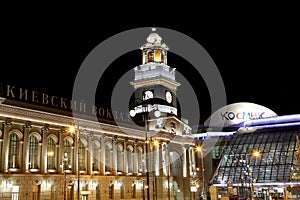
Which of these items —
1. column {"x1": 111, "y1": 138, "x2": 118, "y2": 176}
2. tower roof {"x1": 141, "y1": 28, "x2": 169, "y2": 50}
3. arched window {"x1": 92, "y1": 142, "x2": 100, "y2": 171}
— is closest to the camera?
arched window {"x1": 92, "y1": 142, "x2": 100, "y2": 171}

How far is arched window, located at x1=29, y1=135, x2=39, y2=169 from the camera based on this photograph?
49.5 m

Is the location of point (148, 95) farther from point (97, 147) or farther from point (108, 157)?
point (97, 147)

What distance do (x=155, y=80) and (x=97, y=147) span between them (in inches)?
1072

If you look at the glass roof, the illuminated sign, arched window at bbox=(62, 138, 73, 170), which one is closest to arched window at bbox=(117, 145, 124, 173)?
arched window at bbox=(62, 138, 73, 170)

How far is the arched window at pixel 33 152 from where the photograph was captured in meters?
49.5

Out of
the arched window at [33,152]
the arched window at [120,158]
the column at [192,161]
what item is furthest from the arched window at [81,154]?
the column at [192,161]

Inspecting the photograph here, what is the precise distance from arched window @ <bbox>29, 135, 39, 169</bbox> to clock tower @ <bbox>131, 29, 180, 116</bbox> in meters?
34.6

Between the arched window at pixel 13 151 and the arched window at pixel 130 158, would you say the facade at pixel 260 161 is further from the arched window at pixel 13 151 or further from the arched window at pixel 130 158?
the arched window at pixel 13 151

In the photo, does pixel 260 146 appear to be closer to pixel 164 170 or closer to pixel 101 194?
pixel 164 170

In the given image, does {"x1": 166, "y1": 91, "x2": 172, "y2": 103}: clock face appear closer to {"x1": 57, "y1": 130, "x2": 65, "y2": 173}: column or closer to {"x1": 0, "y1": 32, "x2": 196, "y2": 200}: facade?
{"x1": 0, "y1": 32, "x2": 196, "y2": 200}: facade

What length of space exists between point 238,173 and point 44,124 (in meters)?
41.1

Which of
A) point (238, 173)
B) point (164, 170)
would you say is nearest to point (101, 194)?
point (164, 170)

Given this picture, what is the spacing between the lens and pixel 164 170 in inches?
3024

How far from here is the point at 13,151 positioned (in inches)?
1859
